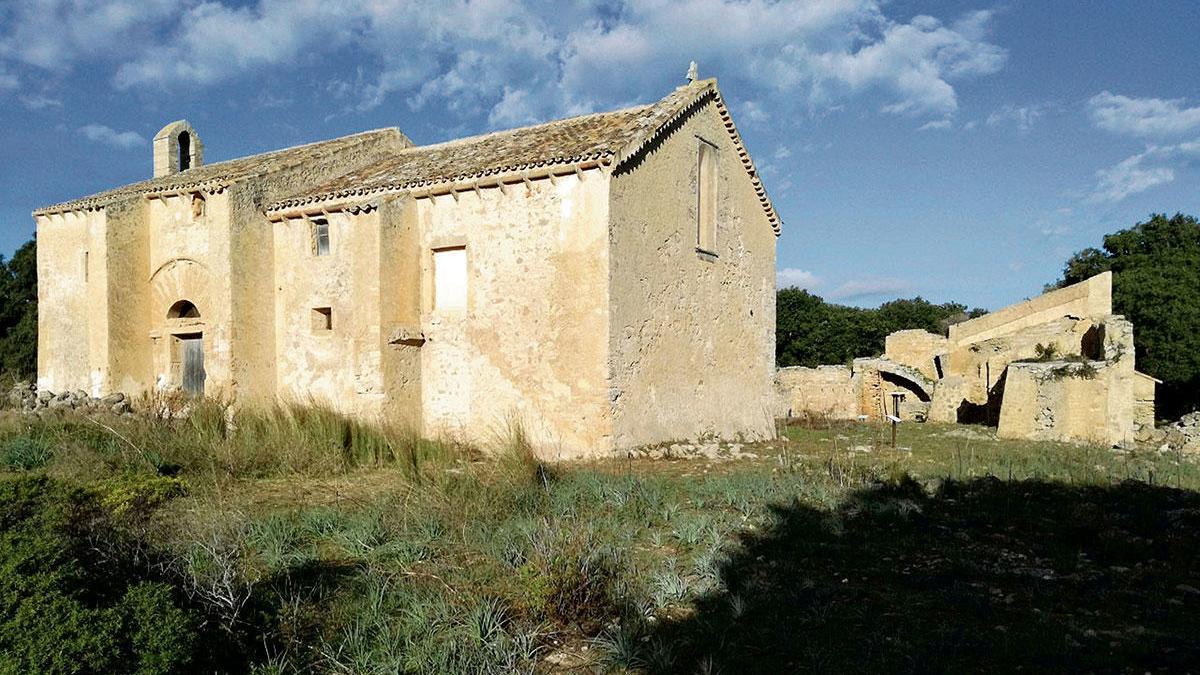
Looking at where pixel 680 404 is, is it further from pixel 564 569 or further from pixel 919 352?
pixel 919 352

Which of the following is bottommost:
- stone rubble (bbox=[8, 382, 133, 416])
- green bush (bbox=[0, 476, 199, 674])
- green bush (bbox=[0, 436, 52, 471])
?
green bush (bbox=[0, 436, 52, 471])

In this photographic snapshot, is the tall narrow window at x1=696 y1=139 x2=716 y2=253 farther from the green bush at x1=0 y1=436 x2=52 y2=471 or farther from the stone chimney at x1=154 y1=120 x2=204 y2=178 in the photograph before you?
the stone chimney at x1=154 y1=120 x2=204 y2=178

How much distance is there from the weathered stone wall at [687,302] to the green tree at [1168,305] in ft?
68.4

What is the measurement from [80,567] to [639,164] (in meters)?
10.0

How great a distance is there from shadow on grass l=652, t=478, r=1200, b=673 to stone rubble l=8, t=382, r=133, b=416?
1141 centimetres

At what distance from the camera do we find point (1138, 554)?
5953 millimetres

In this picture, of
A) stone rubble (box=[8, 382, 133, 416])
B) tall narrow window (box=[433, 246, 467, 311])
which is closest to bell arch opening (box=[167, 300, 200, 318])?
stone rubble (box=[8, 382, 133, 416])

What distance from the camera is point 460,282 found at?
13.0 m

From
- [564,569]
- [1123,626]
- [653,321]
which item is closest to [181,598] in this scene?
[564,569]

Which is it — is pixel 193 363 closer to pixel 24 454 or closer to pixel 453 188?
pixel 24 454

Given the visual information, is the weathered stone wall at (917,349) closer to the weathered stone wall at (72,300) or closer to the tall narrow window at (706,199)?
the tall narrow window at (706,199)

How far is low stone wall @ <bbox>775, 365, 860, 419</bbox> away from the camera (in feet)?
81.7

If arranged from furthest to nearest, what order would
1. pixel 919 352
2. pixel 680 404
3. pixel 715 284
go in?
1. pixel 919 352
2. pixel 715 284
3. pixel 680 404

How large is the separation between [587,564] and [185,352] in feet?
44.6
